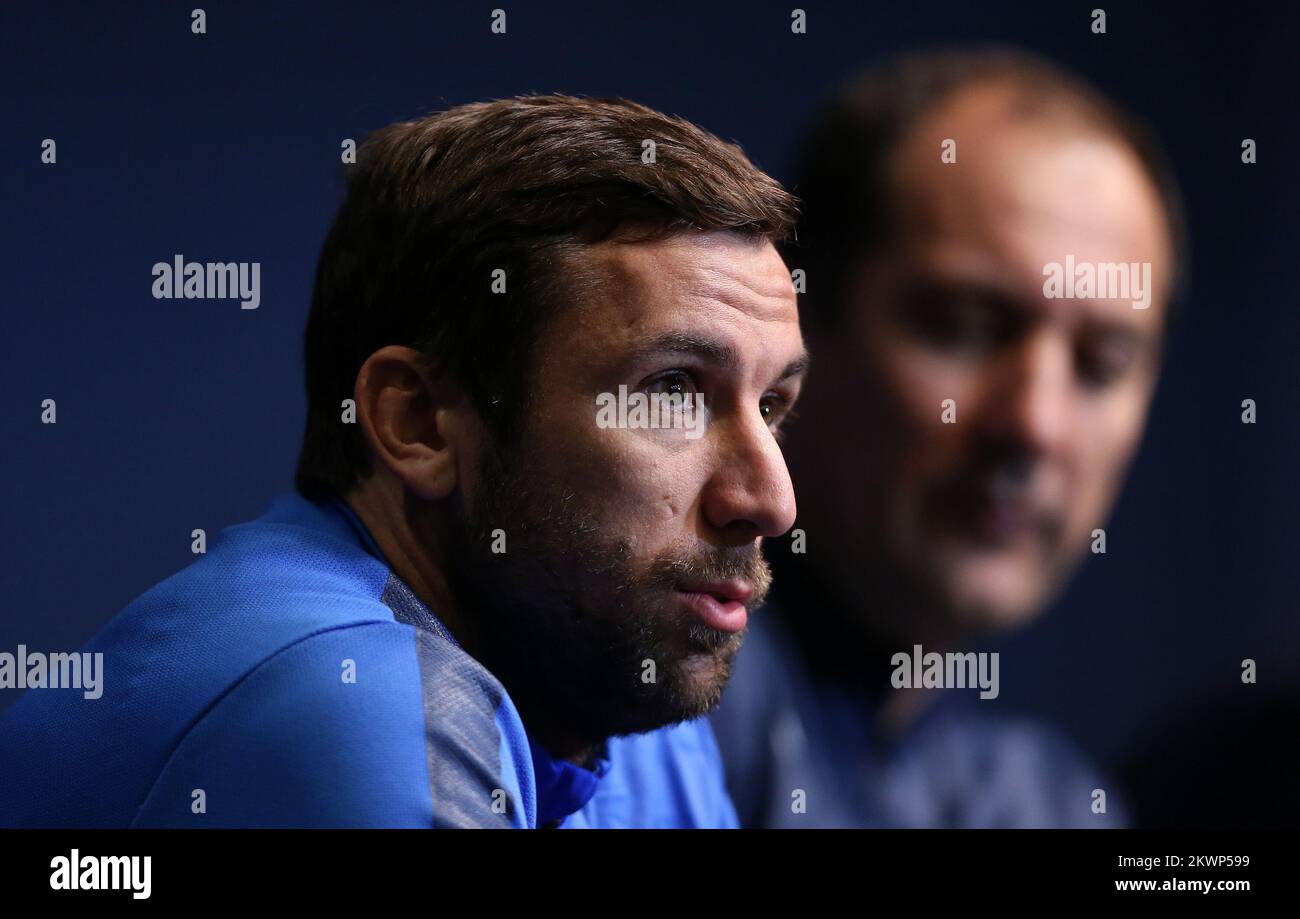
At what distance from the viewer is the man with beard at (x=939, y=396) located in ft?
6.64

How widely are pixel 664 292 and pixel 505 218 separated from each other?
0.17m

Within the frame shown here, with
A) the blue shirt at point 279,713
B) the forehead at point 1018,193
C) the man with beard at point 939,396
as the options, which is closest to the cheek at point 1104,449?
the man with beard at point 939,396

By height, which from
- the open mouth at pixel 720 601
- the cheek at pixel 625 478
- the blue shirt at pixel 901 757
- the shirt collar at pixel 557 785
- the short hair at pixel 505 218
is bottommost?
the blue shirt at pixel 901 757

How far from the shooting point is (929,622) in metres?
2.14

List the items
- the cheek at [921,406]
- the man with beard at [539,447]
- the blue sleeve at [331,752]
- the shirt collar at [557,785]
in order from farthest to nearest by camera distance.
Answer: the cheek at [921,406], the shirt collar at [557,785], the man with beard at [539,447], the blue sleeve at [331,752]

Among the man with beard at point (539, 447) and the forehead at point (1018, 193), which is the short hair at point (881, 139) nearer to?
the forehead at point (1018, 193)

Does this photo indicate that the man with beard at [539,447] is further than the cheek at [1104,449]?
No

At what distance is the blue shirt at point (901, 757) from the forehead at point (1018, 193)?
0.74m

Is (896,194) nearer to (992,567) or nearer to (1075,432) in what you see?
(1075,432)

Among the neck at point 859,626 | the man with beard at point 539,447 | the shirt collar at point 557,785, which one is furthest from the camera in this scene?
the neck at point 859,626

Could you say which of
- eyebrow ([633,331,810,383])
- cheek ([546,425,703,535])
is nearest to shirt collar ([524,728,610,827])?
cheek ([546,425,703,535])

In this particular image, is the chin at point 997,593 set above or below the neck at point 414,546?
below

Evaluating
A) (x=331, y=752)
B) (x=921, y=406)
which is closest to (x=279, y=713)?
(x=331, y=752)
